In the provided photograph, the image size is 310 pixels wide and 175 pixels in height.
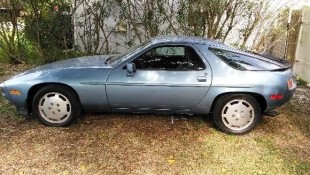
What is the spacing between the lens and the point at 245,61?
519 cm

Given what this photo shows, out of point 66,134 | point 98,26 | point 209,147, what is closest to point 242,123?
point 209,147

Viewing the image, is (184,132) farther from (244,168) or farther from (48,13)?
(48,13)

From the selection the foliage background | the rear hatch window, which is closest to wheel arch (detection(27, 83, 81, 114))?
the rear hatch window

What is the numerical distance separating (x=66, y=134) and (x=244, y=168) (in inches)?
100

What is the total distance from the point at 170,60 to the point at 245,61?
1109 millimetres

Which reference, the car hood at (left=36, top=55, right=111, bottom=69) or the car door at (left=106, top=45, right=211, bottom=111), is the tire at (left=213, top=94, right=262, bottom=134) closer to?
the car door at (left=106, top=45, right=211, bottom=111)

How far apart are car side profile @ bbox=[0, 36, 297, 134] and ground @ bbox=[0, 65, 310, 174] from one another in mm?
296

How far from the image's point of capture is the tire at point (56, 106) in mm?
5215

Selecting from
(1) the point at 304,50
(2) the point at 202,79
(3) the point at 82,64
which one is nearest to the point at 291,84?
(2) the point at 202,79

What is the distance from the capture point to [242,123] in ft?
17.2


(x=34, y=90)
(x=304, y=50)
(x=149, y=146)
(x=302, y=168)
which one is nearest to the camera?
(x=302, y=168)

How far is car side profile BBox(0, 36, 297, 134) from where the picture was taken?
5.09m

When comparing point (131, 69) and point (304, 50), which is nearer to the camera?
point (131, 69)

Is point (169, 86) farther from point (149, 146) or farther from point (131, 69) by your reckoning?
point (149, 146)
